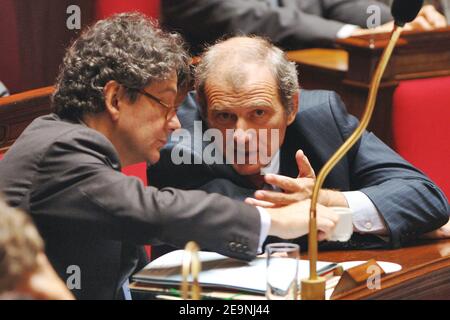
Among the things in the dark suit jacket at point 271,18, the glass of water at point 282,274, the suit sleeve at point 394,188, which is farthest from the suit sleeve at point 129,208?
the dark suit jacket at point 271,18

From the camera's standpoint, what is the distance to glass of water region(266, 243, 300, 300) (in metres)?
1.98

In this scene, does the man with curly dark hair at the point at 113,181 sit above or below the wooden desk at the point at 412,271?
above

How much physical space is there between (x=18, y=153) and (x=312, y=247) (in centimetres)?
71

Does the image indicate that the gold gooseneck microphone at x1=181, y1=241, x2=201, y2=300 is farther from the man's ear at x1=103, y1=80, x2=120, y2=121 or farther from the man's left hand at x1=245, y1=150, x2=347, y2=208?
the man's ear at x1=103, y1=80, x2=120, y2=121

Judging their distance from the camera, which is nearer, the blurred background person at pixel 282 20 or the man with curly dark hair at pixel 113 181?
the man with curly dark hair at pixel 113 181

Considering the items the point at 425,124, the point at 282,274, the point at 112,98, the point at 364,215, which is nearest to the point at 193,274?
the point at 282,274

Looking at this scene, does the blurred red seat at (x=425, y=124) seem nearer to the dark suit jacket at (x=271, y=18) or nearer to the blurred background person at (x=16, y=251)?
the dark suit jacket at (x=271, y=18)

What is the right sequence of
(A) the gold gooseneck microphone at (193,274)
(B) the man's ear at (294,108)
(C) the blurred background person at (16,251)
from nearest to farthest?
(C) the blurred background person at (16,251) < (A) the gold gooseneck microphone at (193,274) < (B) the man's ear at (294,108)

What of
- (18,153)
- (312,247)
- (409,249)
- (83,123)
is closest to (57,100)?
(83,123)

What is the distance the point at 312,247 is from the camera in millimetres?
1985

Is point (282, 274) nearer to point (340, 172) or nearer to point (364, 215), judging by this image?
point (364, 215)

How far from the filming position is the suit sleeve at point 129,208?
2.06 metres

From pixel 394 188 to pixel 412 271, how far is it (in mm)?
490

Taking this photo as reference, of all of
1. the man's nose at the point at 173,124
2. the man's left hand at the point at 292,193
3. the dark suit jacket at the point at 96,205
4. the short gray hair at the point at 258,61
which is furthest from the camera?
the short gray hair at the point at 258,61
